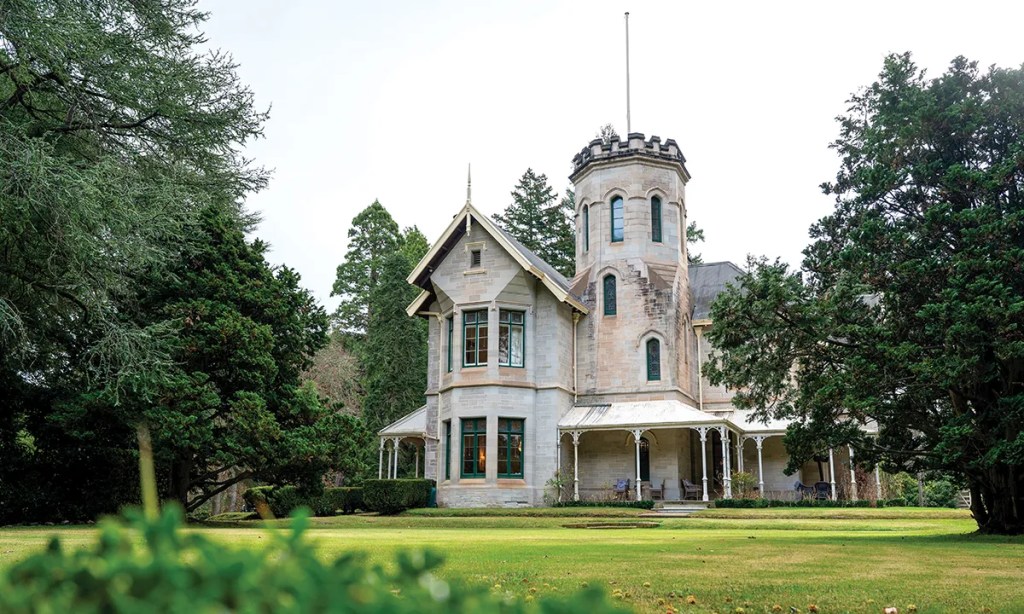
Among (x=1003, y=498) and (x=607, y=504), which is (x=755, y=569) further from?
A: (x=607, y=504)

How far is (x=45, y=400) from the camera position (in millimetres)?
20547

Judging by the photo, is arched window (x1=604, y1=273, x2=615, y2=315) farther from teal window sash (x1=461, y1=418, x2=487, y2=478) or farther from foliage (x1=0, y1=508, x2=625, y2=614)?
foliage (x1=0, y1=508, x2=625, y2=614)

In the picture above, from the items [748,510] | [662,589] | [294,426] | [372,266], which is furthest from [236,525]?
[372,266]

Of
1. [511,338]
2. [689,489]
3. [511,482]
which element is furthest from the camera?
[511,338]

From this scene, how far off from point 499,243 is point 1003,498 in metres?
18.7

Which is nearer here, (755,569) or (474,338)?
(755,569)

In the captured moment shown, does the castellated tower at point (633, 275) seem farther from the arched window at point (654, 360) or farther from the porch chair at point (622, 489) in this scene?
the porch chair at point (622, 489)

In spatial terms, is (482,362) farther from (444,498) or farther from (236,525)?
(236,525)

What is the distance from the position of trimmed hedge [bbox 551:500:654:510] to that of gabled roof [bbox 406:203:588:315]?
683 centimetres

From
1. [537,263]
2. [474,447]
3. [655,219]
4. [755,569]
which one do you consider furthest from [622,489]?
[755,569]

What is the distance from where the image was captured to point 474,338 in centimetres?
3127

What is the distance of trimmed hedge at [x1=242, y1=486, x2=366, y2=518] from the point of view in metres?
25.8

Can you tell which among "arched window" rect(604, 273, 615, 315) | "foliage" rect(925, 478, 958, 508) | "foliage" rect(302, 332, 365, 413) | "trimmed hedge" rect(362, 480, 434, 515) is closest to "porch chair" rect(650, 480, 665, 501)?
"arched window" rect(604, 273, 615, 315)

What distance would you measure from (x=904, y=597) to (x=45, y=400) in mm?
19101
